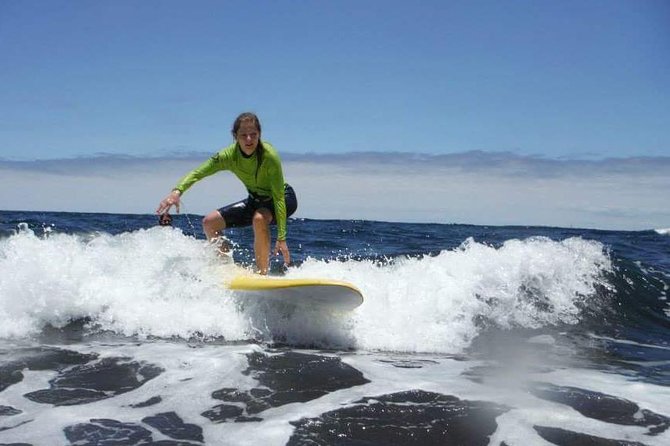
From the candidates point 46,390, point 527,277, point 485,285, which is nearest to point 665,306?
point 527,277

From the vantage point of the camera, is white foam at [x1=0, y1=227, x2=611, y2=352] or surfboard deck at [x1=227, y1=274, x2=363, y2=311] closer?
surfboard deck at [x1=227, y1=274, x2=363, y2=311]

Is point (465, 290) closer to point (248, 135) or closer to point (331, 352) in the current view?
point (331, 352)

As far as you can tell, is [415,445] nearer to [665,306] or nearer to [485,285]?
[485,285]

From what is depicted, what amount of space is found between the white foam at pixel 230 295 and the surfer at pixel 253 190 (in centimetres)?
49

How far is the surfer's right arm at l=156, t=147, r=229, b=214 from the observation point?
5758 mm

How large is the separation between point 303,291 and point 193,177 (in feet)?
5.96

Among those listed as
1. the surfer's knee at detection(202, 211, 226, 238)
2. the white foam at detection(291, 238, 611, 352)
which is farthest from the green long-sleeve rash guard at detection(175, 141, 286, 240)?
the white foam at detection(291, 238, 611, 352)

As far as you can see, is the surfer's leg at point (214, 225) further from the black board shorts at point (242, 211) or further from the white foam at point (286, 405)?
the white foam at point (286, 405)

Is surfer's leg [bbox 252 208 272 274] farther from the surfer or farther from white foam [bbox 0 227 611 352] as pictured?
white foam [bbox 0 227 611 352]

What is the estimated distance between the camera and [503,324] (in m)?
6.96

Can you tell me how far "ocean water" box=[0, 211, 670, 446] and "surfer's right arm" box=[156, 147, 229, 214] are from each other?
3.30 ft

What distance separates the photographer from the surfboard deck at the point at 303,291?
5305mm

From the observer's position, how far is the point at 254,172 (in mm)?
6176

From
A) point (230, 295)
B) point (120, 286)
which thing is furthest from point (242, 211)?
point (120, 286)
